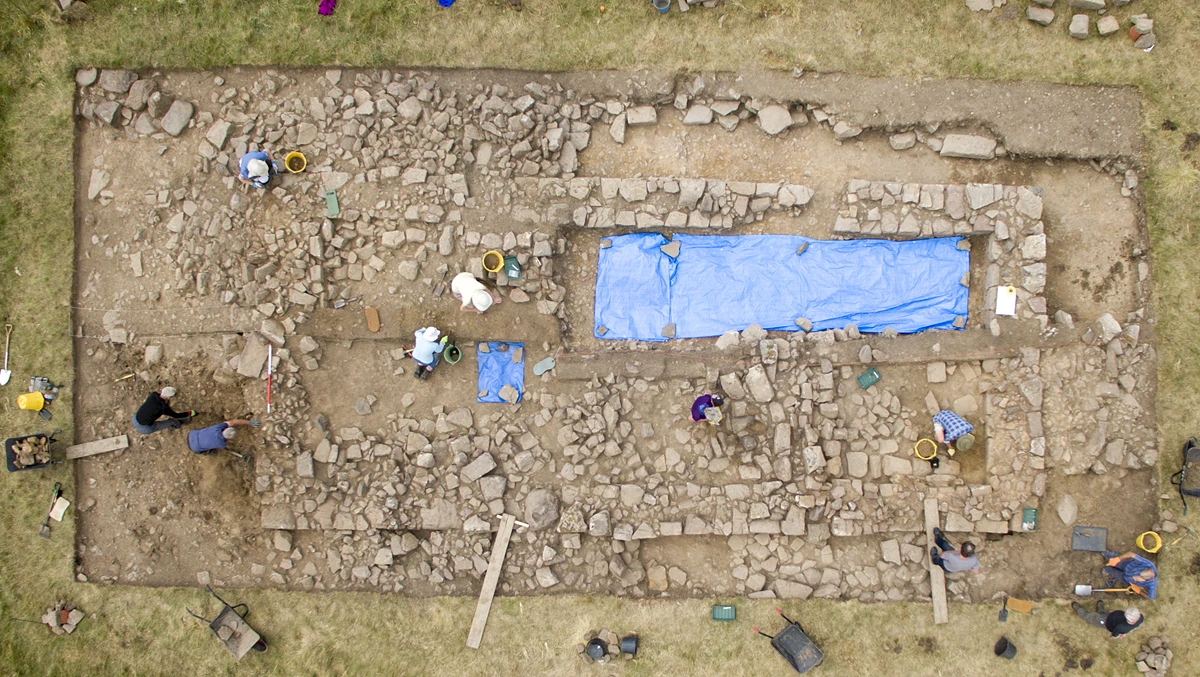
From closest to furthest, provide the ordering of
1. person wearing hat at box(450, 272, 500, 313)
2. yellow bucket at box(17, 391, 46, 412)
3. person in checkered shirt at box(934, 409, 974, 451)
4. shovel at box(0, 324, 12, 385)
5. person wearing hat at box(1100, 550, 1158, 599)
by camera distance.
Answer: person wearing hat at box(450, 272, 500, 313) < person wearing hat at box(1100, 550, 1158, 599) < person in checkered shirt at box(934, 409, 974, 451) < yellow bucket at box(17, 391, 46, 412) < shovel at box(0, 324, 12, 385)

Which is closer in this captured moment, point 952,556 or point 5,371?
point 952,556

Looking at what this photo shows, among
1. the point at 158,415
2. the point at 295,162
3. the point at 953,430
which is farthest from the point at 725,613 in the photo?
the point at 295,162

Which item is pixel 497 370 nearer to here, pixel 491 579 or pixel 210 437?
pixel 491 579

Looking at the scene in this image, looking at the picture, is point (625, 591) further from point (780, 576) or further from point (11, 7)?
point (11, 7)

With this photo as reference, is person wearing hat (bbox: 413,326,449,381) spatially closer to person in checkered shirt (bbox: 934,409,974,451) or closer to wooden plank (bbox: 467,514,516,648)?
wooden plank (bbox: 467,514,516,648)

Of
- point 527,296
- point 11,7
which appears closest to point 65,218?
point 11,7

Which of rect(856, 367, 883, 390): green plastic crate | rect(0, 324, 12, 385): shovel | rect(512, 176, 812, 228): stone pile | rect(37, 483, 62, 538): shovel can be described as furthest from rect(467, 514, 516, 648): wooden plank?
rect(0, 324, 12, 385): shovel
